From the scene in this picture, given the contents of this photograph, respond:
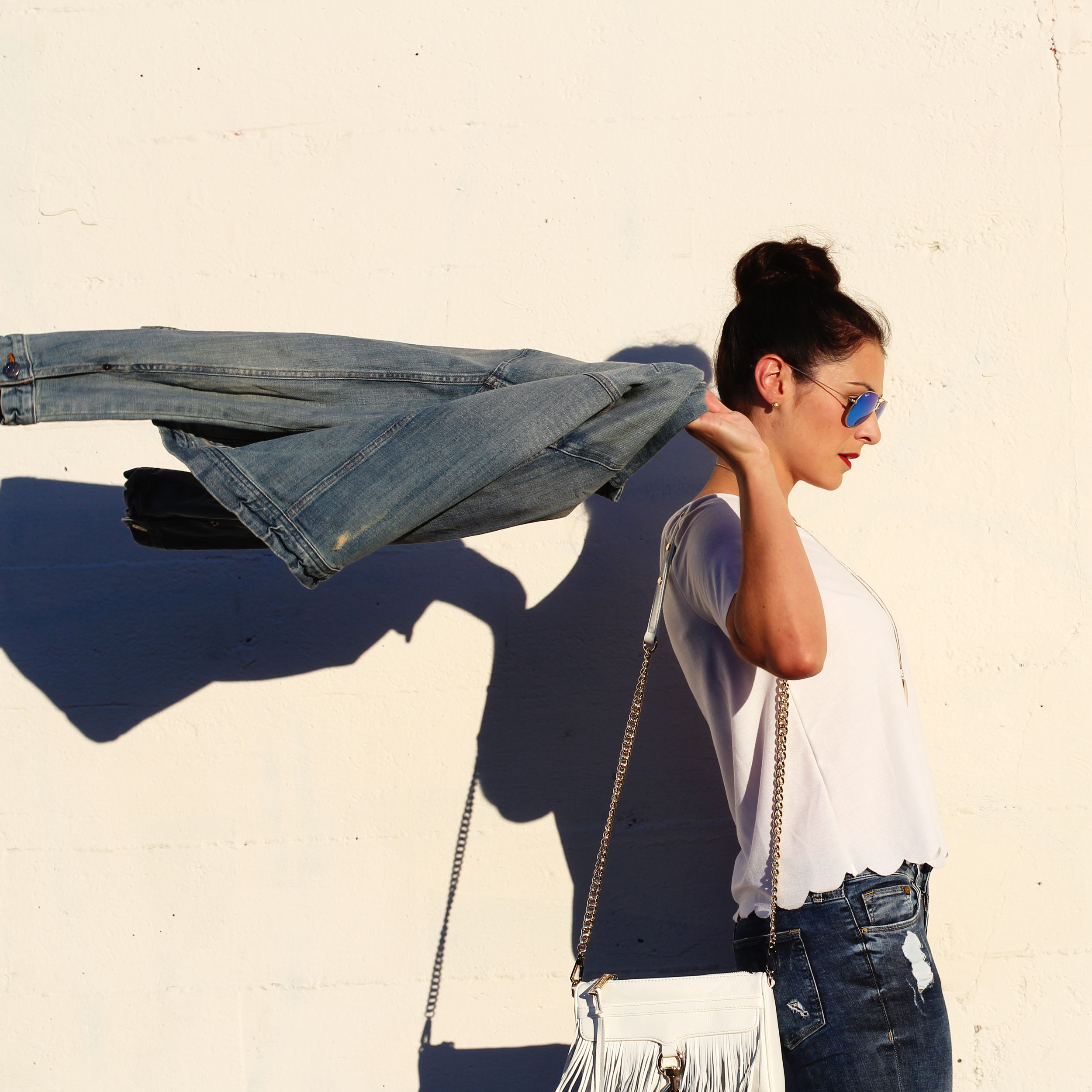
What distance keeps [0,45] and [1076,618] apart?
2971 mm

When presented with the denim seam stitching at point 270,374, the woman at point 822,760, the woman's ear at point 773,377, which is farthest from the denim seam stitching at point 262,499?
the woman's ear at point 773,377

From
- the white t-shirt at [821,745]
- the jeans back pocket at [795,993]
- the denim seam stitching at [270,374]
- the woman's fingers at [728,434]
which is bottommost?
the jeans back pocket at [795,993]

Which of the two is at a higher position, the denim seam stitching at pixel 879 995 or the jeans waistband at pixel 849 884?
the jeans waistband at pixel 849 884

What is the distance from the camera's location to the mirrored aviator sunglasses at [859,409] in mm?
1485

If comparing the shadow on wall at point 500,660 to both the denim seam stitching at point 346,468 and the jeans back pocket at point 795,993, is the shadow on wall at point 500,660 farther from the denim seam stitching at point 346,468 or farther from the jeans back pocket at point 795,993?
the denim seam stitching at point 346,468

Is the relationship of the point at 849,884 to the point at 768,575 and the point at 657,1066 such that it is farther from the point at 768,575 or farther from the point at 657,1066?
the point at 768,575

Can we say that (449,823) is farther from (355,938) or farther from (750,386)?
(750,386)

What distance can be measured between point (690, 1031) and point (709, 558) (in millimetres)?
765

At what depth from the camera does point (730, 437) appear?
47.1 inches

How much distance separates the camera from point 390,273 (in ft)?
6.68

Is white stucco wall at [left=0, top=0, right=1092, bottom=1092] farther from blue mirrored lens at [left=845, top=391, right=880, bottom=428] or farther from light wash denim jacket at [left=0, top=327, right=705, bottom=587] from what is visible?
light wash denim jacket at [left=0, top=327, right=705, bottom=587]

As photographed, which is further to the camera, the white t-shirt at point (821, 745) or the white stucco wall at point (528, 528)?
the white stucco wall at point (528, 528)

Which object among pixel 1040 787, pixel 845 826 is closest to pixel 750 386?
pixel 845 826

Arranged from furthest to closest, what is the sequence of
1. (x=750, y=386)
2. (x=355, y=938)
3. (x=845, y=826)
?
(x=355, y=938)
(x=750, y=386)
(x=845, y=826)
